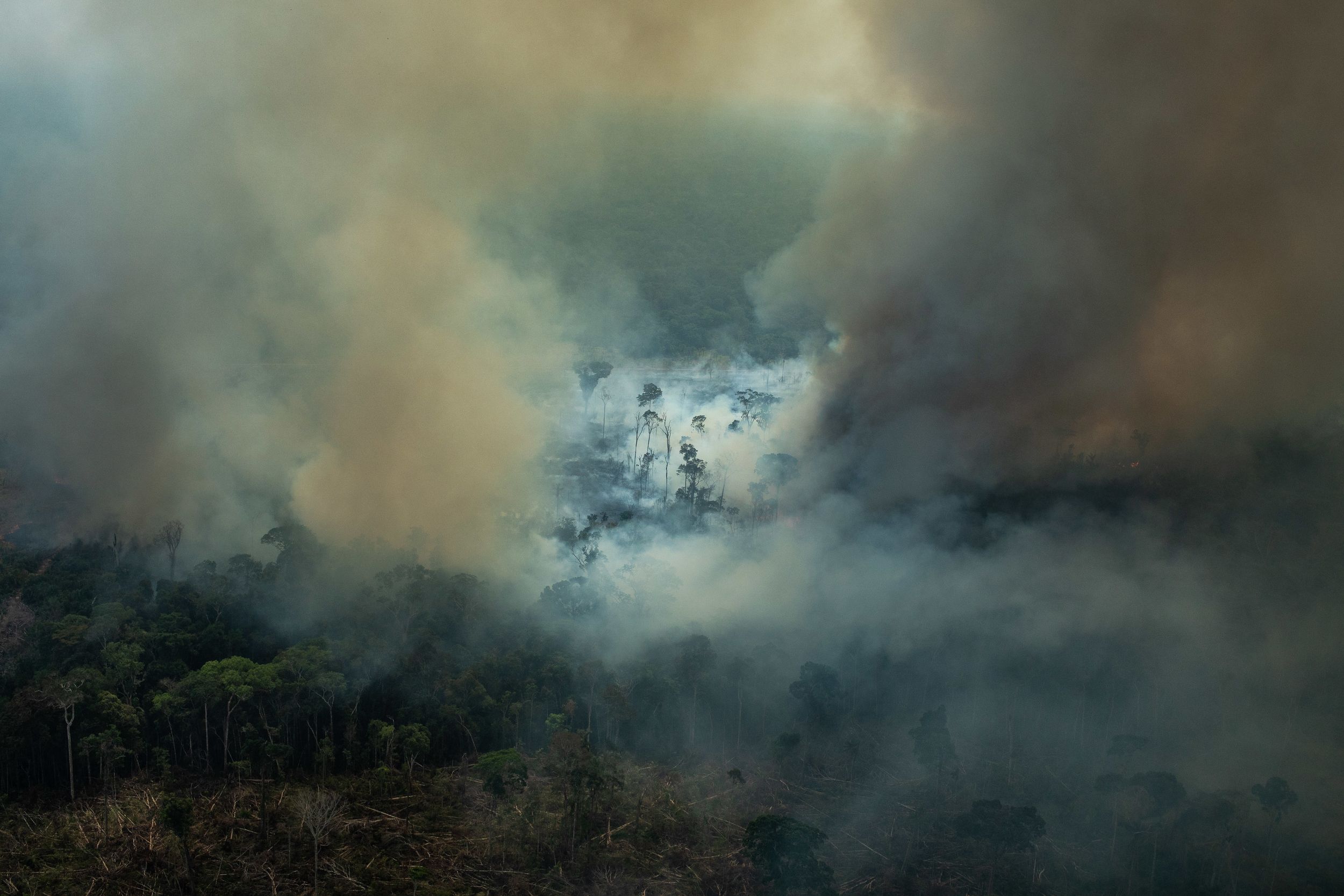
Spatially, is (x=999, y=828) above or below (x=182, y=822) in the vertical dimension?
below

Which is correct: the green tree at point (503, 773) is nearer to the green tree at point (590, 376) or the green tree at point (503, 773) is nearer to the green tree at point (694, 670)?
the green tree at point (694, 670)

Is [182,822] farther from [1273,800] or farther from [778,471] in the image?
[778,471]

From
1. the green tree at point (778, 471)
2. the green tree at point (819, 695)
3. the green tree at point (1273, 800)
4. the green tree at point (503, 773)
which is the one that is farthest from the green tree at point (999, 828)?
the green tree at point (778, 471)

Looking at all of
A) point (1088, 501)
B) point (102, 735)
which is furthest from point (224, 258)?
point (1088, 501)

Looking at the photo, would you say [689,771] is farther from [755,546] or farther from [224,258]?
[224,258]

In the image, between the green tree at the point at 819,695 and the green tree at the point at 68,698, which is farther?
the green tree at the point at 819,695

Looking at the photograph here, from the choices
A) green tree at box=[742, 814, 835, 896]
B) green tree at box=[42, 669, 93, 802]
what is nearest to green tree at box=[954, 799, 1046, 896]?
green tree at box=[742, 814, 835, 896]

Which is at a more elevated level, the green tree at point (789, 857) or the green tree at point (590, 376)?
the green tree at point (590, 376)

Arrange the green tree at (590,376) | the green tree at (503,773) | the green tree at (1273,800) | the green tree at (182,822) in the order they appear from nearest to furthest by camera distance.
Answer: the green tree at (182,822)
the green tree at (1273,800)
the green tree at (503,773)
the green tree at (590,376)

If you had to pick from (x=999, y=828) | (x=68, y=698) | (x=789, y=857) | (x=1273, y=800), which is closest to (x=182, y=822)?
(x=68, y=698)

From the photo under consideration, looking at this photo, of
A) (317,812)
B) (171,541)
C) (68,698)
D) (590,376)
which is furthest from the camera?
(590,376)

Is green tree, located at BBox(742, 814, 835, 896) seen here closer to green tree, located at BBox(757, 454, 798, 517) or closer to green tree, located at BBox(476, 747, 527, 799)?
green tree, located at BBox(476, 747, 527, 799)
